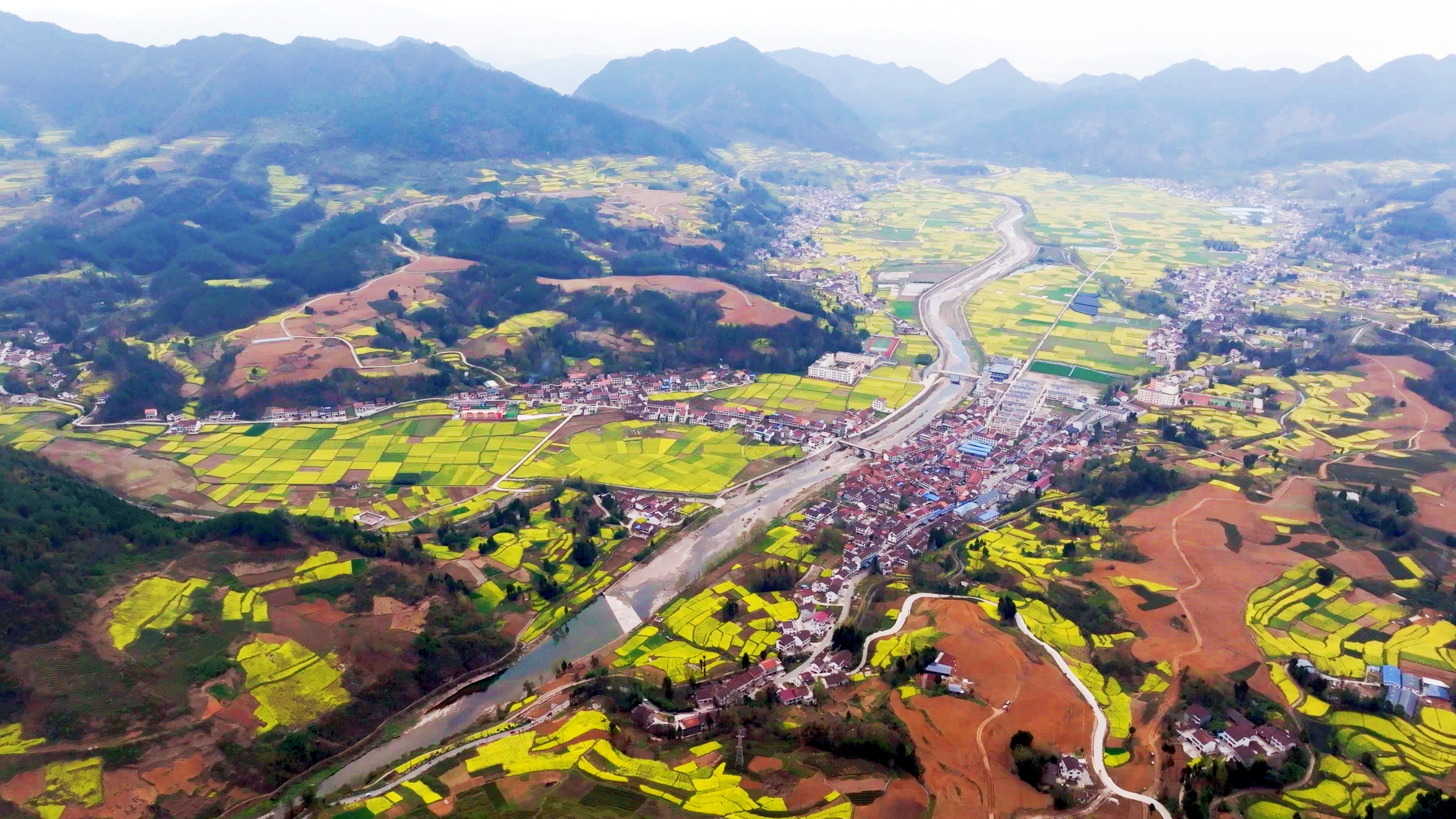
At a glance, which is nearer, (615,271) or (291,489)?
(291,489)

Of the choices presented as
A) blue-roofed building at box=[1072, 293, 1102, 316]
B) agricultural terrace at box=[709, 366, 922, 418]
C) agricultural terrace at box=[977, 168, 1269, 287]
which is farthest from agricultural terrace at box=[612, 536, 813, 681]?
agricultural terrace at box=[977, 168, 1269, 287]

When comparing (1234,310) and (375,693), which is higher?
(1234,310)

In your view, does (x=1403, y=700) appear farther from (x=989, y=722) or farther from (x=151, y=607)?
(x=151, y=607)

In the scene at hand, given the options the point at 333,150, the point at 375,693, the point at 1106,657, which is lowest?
the point at 375,693

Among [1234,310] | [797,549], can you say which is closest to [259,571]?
[797,549]

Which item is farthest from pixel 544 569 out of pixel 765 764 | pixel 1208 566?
pixel 1208 566

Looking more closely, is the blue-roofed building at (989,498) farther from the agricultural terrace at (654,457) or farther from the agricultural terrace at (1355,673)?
the agricultural terrace at (1355,673)

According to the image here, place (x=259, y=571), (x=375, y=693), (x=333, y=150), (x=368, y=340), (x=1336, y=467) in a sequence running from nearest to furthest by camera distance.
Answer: (x=375, y=693), (x=259, y=571), (x=1336, y=467), (x=368, y=340), (x=333, y=150)

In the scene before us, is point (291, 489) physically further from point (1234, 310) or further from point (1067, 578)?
point (1234, 310)

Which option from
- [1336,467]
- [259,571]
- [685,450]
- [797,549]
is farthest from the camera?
[685,450]
